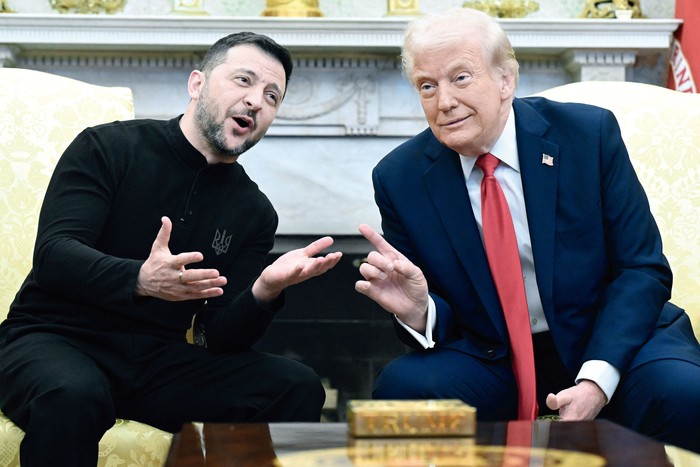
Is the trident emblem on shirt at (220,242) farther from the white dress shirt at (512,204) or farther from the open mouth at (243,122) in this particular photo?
the white dress shirt at (512,204)

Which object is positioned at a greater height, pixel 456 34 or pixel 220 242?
pixel 456 34

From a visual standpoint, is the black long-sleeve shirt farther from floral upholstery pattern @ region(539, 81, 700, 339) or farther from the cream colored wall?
the cream colored wall

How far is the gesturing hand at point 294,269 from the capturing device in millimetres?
1835

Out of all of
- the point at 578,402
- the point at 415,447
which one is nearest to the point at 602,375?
the point at 578,402

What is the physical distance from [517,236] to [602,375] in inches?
13.6

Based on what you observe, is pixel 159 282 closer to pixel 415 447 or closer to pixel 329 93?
pixel 415 447

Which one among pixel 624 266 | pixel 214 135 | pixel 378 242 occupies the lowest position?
pixel 624 266

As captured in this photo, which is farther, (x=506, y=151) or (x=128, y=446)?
(x=506, y=151)

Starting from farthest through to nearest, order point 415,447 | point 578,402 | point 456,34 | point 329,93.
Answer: point 329,93 → point 456,34 → point 578,402 → point 415,447

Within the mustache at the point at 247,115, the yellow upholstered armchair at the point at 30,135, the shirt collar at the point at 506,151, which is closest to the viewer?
the shirt collar at the point at 506,151

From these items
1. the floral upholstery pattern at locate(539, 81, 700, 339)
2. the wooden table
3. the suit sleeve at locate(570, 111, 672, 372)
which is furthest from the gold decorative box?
the floral upholstery pattern at locate(539, 81, 700, 339)

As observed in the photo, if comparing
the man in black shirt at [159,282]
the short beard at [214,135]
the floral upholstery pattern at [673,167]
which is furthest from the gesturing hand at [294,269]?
the floral upholstery pattern at [673,167]

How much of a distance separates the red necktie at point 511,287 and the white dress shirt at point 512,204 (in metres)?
0.05

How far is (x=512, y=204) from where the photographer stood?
6.64 ft
